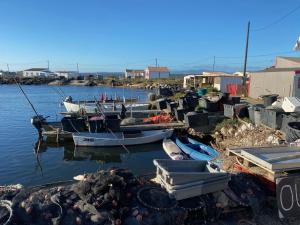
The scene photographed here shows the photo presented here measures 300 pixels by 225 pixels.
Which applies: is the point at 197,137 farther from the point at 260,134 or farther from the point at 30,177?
the point at 30,177

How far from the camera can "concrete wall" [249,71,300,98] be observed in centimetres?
2242

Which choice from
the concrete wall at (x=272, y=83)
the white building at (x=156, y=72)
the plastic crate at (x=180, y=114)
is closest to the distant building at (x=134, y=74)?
the white building at (x=156, y=72)

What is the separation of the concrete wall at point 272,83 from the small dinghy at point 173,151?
11.9 metres

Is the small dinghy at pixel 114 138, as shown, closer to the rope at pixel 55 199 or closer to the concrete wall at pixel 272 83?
the concrete wall at pixel 272 83

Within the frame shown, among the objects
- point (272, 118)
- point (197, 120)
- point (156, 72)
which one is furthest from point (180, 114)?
point (156, 72)

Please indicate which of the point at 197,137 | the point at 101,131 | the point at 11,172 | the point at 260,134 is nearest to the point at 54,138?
the point at 101,131

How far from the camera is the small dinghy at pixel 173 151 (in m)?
12.9

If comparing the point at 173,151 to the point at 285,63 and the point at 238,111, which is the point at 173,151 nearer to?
the point at 238,111

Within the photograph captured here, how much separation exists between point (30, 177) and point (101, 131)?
16.2 feet

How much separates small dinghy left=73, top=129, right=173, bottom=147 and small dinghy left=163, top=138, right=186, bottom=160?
0.83 meters

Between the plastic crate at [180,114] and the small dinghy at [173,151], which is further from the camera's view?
the plastic crate at [180,114]

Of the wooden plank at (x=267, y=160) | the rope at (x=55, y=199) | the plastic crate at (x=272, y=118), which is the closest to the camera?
the rope at (x=55, y=199)

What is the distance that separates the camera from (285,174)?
5.81 metres

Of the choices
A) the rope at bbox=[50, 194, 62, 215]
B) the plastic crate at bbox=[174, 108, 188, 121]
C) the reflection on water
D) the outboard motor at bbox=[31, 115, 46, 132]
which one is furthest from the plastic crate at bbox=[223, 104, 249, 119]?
the rope at bbox=[50, 194, 62, 215]
